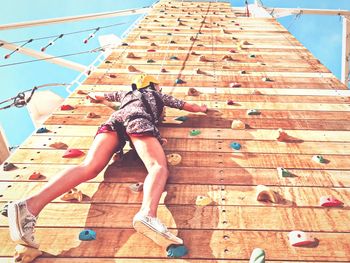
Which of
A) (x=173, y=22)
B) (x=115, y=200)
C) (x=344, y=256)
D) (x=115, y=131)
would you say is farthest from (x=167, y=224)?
(x=173, y=22)

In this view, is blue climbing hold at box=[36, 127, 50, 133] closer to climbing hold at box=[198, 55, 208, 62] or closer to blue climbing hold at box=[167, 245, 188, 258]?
blue climbing hold at box=[167, 245, 188, 258]

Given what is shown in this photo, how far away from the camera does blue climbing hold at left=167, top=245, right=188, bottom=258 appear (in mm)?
2170

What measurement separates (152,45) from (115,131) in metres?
3.88

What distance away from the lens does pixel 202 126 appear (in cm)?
375

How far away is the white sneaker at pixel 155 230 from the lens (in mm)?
2163

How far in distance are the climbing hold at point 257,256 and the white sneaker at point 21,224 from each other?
134 centimetres

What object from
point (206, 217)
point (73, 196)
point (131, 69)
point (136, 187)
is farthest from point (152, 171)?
point (131, 69)

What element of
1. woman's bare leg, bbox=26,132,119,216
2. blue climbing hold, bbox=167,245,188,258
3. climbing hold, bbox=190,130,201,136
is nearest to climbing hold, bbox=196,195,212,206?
blue climbing hold, bbox=167,245,188,258

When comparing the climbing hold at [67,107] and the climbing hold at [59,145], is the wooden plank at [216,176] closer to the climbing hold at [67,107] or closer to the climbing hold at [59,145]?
the climbing hold at [59,145]

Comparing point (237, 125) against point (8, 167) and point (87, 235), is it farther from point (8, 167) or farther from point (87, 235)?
point (8, 167)

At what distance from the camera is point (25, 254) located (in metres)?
2.14

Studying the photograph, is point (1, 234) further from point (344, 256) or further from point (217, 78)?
point (217, 78)

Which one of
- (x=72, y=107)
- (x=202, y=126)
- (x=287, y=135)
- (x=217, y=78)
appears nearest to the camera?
(x=287, y=135)

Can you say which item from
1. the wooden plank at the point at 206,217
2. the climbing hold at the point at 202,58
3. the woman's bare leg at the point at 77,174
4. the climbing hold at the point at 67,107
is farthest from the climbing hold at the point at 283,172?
the climbing hold at the point at 202,58
